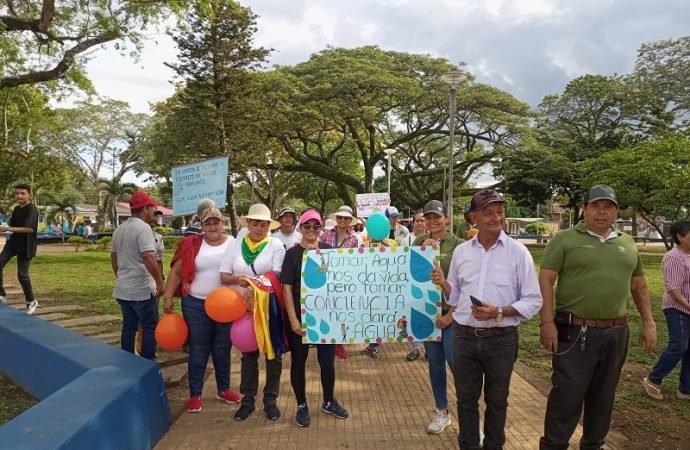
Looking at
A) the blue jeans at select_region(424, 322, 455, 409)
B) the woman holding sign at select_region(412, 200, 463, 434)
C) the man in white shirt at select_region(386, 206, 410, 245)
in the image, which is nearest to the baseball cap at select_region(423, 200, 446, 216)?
the woman holding sign at select_region(412, 200, 463, 434)

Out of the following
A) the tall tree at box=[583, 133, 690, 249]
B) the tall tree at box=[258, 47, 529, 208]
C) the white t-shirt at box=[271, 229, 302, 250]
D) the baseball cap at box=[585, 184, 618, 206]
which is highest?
the tall tree at box=[258, 47, 529, 208]

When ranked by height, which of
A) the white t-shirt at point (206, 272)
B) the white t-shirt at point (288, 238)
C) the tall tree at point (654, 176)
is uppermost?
the tall tree at point (654, 176)

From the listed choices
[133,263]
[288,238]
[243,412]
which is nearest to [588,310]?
[243,412]

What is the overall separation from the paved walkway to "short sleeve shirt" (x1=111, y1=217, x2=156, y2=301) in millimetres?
1148

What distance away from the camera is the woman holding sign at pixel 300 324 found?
159 inches

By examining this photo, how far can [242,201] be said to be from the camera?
69188mm

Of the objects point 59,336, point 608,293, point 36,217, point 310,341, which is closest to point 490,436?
point 608,293

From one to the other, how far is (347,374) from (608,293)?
10.2 feet

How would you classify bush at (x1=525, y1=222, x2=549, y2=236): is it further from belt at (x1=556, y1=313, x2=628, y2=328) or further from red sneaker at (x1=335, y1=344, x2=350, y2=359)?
belt at (x1=556, y1=313, x2=628, y2=328)

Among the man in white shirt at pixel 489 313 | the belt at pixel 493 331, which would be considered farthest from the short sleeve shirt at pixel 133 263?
the belt at pixel 493 331

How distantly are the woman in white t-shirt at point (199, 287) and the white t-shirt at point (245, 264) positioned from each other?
12cm

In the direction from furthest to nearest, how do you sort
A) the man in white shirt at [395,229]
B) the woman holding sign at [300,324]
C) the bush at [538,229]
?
the bush at [538,229], the man in white shirt at [395,229], the woman holding sign at [300,324]

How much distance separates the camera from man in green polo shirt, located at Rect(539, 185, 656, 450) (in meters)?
3.14

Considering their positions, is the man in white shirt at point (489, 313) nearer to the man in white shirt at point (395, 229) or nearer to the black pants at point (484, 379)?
the black pants at point (484, 379)
